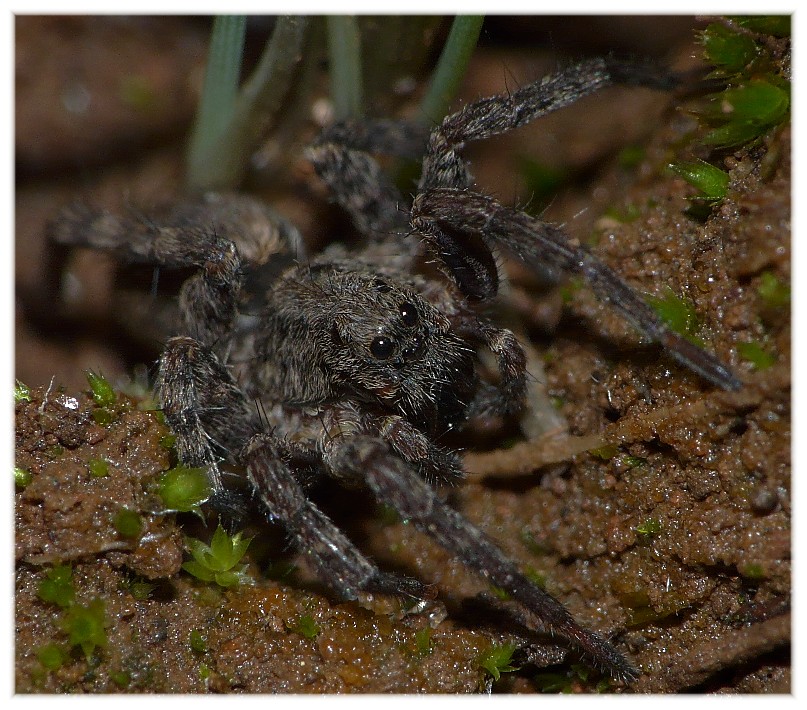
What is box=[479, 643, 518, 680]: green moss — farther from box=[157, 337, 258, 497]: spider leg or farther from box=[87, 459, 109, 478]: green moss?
box=[87, 459, 109, 478]: green moss

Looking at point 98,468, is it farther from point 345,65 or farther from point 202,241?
point 345,65

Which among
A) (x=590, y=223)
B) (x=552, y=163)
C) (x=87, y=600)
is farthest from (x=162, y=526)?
(x=552, y=163)

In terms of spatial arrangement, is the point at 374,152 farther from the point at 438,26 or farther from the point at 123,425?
the point at 123,425

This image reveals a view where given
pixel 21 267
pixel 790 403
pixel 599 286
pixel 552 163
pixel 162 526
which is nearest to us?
pixel 790 403

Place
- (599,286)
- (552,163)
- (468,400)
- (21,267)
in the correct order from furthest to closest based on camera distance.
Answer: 1. (21,267)
2. (552,163)
3. (468,400)
4. (599,286)

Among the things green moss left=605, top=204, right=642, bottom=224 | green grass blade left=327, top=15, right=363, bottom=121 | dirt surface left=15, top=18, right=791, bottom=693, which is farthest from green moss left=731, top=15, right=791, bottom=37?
green grass blade left=327, top=15, right=363, bottom=121

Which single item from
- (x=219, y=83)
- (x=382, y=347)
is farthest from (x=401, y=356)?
(x=219, y=83)
